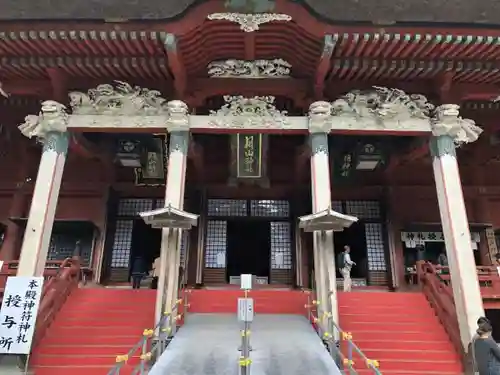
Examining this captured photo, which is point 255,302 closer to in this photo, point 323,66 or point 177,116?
point 177,116

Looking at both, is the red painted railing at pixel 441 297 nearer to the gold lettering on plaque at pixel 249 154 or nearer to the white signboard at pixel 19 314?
the gold lettering on plaque at pixel 249 154

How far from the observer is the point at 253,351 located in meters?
6.69

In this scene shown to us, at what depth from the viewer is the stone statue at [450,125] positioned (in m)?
9.88

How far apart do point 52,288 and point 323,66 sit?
789 cm

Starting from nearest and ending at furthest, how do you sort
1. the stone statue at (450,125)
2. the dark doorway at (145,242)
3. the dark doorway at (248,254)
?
the stone statue at (450,125) → the dark doorway at (145,242) → the dark doorway at (248,254)

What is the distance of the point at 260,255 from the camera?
19.3m

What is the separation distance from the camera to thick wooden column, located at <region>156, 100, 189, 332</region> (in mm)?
8523

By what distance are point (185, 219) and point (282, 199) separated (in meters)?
6.12

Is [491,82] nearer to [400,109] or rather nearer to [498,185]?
[400,109]

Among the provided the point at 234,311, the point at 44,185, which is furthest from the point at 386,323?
the point at 44,185

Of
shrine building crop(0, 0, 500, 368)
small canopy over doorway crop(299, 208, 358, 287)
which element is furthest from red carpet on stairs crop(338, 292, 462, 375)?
small canopy over doorway crop(299, 208, 358, 287)

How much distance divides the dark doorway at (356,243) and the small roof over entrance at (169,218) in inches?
297

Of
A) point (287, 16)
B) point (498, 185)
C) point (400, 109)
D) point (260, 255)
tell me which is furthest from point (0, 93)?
point (498, 185)

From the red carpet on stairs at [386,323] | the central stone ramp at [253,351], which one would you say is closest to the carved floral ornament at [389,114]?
the red carpet on stairs at [386,323]
